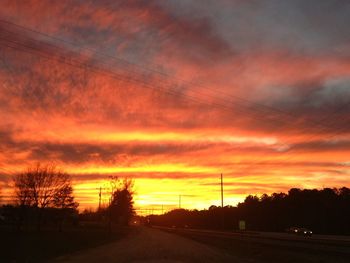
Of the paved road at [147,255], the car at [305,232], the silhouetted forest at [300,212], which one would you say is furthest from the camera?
the silhouetted forest at [300,212]

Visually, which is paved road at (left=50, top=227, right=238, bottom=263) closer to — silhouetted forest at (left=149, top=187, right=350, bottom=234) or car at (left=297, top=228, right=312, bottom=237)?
car at (left=297, top=228, right=312, bottom=237)

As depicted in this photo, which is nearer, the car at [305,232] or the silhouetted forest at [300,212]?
the car at [305,232]

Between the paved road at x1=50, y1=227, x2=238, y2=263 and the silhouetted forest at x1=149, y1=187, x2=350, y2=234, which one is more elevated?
the silhouetted forest at x1=149, y1=187, x2=350, y2=234

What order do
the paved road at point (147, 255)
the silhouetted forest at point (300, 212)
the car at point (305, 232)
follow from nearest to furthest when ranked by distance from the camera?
1. the paved road at point (147, 255)
2. the car at point (305, 232)
3. the silhouetted forest at point (300, 212)

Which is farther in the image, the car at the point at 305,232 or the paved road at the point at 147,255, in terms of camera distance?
the car at the point at 305,232

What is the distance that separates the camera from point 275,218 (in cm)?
12794

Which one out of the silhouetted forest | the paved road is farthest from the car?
the paved road

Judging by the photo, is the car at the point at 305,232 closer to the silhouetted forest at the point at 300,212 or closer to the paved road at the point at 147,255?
the silhouetted forest at the point at 300,212

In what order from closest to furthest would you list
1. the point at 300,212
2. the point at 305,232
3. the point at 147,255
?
1. the point at 147,255
2. the point at 305,232
3. the point at 300,212

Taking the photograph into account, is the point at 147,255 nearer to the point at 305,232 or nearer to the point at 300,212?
the point at 305,232

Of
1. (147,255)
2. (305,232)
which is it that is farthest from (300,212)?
(147,255)

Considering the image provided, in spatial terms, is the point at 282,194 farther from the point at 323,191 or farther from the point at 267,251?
the point at 267,251

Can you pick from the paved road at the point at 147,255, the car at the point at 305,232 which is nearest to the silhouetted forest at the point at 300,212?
the car at the point at 305,232

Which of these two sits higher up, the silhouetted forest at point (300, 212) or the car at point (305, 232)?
the silhouetted forest at point (300, 212)
